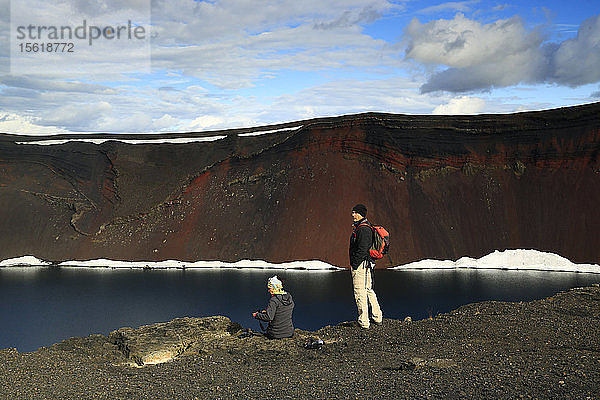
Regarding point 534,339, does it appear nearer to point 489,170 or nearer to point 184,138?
point 489,170

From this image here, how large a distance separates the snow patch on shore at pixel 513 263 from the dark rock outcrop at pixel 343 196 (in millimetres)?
510

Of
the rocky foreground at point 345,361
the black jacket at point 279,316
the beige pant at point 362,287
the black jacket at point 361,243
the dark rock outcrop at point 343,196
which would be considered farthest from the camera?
the dark rock outcrop at point 343,196

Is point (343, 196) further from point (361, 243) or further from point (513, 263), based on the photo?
point (361, 243)

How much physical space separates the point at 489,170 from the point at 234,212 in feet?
48.2

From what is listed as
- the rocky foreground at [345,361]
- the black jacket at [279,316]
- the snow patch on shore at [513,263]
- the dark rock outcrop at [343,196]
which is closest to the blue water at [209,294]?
the snow patch on shore at [513,263]

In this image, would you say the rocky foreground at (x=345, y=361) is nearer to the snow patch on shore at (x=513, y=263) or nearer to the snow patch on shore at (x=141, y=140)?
the snow patch on shore at (x=513, y=263)

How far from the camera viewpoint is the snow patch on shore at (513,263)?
2764 centimetres

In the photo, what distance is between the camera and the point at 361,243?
9242 millimetres

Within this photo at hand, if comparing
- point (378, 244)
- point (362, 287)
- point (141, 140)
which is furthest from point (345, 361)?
point (141, 140)

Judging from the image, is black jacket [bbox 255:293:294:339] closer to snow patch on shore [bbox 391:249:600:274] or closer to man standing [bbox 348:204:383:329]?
man standing [bbox 348:204:383:329]

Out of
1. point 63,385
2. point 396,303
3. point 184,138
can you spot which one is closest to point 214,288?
point 396,303

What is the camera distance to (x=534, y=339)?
838 cm

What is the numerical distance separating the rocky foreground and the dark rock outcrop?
18.7 meters

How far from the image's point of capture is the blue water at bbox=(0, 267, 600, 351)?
1664 centimetres
